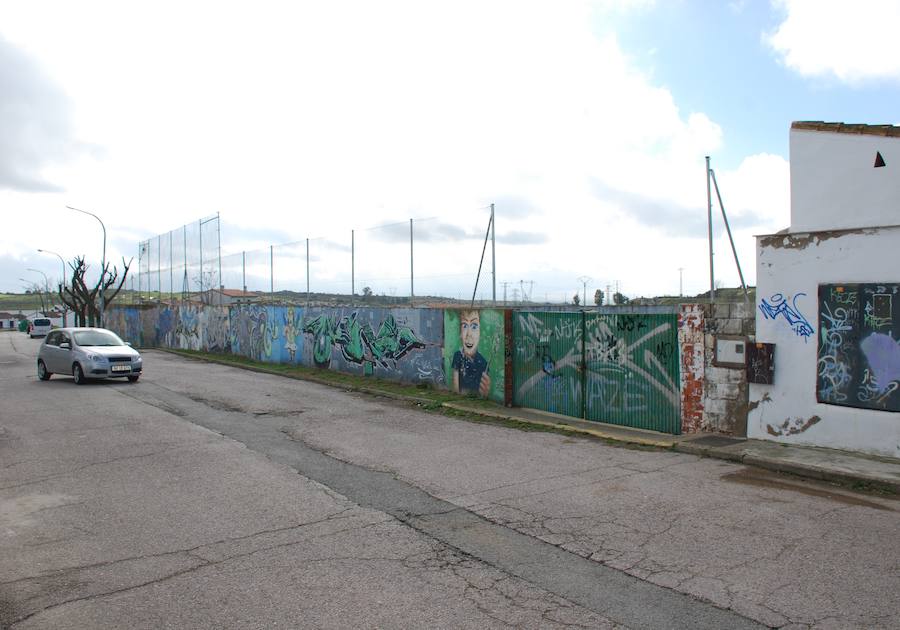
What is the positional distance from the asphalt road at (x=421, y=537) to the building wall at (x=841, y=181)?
11.9 ft

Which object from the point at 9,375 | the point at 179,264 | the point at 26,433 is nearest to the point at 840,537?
the point at 26,433

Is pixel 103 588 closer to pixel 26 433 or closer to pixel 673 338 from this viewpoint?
pixel 26 433

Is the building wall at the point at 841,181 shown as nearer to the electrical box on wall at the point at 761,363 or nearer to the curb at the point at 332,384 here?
the electrical box on wall at the point at 761,363

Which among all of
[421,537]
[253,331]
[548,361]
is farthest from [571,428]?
[253,331]

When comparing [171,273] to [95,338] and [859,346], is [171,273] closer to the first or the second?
[95,338]

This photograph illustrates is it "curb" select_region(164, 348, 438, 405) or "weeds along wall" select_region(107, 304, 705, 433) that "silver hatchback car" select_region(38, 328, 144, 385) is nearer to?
"curb" select_region(164, 348, 438, 405)

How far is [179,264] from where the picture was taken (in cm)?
3900

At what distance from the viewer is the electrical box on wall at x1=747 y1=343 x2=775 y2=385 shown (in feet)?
30.4

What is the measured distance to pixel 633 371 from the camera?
1102 cm

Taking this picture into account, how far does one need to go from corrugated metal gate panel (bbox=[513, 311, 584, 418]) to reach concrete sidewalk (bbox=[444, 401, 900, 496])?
1008mm

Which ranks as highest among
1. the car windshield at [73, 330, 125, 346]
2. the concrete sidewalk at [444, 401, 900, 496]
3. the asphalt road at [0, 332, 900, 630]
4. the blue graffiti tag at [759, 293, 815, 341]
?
the blue graffiti tag at [759, 293, 815, 341]

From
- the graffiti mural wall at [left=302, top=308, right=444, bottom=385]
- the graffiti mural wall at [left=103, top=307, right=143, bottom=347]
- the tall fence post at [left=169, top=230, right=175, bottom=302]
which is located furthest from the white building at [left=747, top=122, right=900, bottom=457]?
the graffiti mural wall at [left=103, top=307, right=143, bottom=347]

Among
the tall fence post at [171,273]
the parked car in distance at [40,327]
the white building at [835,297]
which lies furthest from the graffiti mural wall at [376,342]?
the parked car in distance at [40,327]

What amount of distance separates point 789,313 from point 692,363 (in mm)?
1615
